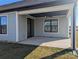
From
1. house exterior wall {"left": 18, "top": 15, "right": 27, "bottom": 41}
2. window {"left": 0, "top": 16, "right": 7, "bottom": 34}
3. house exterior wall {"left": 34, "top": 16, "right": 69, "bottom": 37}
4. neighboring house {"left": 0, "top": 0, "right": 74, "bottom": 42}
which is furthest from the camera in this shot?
house exterior wall {"left": 34, "top": 16, "right": 69, "bottom": 37}

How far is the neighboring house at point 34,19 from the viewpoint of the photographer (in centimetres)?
1140

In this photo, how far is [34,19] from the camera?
64.2 feet

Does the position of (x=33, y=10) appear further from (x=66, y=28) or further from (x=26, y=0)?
(x=66, y=28)

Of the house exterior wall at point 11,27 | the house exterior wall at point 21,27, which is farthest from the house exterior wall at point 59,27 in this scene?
the house exterior wall at point 11,27

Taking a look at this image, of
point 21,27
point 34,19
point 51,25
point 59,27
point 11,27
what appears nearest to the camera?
point 11,27

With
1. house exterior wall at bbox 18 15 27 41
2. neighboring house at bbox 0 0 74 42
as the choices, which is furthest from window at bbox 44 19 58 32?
house exterior wall at bbox 18 15 27 41

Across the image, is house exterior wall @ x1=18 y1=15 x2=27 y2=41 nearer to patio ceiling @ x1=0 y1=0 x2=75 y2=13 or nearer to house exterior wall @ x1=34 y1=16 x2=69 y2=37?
patio ceiling @ x1=0 y1=0 x2=75 y2=13

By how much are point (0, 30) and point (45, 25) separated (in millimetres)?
6297

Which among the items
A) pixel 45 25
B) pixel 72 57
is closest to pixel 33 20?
pixel 45 25

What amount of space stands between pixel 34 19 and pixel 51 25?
258cm

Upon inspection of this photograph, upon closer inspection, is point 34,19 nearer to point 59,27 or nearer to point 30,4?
point 59,27

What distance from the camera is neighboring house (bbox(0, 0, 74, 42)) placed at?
11398mm

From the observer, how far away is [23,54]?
9344mm

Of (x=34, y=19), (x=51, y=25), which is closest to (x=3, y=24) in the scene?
(x=34, y=19)
